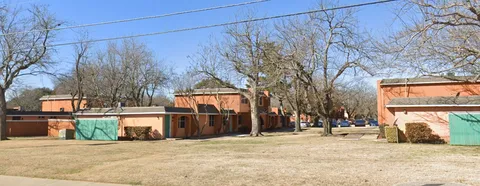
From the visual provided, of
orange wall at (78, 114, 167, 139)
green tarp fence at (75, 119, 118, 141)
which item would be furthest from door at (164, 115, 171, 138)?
green tarp fence at (75, 119, 118, 141)

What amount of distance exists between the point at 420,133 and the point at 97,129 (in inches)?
982

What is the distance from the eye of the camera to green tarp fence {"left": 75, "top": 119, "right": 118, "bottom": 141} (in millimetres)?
32094

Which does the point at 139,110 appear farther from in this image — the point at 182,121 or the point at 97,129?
the point at 182,121

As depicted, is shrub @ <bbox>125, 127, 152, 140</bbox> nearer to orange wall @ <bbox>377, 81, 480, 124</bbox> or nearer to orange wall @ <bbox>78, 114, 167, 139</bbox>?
orange wall @ <bbox>78, 114, 167, 139</bbox>

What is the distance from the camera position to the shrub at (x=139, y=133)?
104ft

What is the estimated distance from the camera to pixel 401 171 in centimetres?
1109

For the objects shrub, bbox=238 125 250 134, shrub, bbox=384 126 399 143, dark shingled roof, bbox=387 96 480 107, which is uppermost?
dark shingled roof, bbox=387 96 480 107

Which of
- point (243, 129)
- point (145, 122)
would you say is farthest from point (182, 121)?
point (243, 129)

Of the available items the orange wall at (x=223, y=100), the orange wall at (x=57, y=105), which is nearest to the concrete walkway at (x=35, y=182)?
the orange wall at (x=223, y=100)

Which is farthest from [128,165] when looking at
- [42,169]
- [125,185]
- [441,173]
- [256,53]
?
[256,53]

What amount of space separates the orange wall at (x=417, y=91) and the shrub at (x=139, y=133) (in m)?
19.4

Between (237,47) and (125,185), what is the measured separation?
25.7 m

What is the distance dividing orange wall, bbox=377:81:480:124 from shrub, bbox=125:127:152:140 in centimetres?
1942

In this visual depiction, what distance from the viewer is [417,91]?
31.5m
